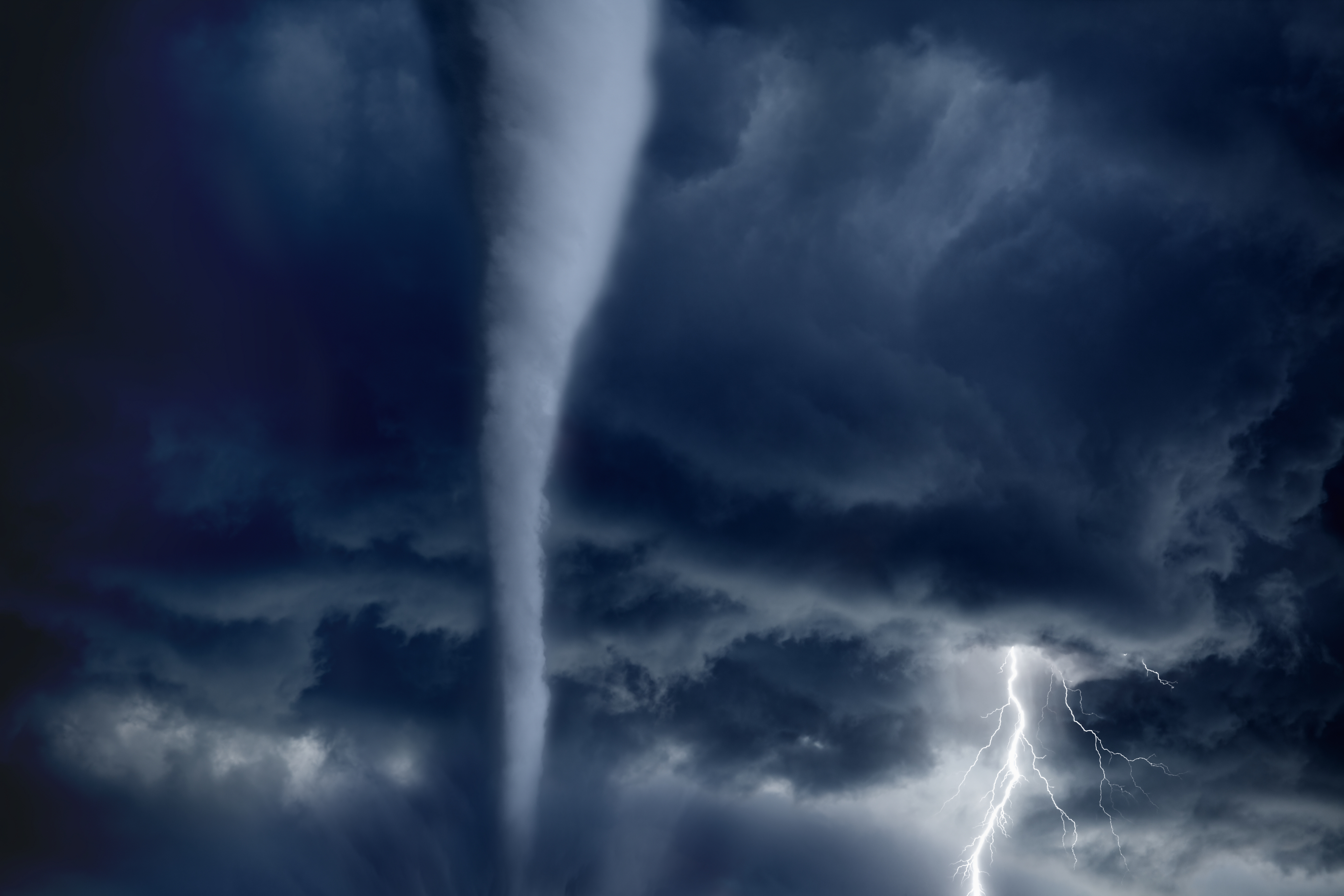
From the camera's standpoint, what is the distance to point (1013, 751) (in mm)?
66750

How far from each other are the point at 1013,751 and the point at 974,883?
10.7 metres

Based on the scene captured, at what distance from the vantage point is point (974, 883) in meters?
64.4

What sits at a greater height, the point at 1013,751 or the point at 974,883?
the point at 1013,751
